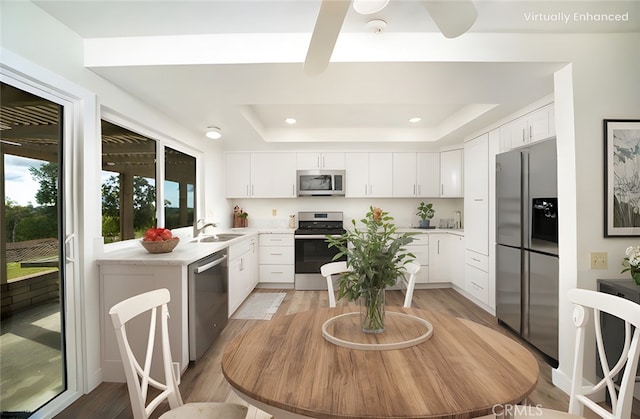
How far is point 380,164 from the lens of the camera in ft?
16.5

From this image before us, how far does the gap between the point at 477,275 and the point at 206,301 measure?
319cm

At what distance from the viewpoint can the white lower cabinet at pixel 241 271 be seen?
139 inches

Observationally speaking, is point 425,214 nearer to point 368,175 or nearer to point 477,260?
point 368,175

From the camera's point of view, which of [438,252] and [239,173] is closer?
[438,252]

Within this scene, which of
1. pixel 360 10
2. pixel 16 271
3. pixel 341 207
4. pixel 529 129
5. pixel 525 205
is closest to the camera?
pixel 360 10

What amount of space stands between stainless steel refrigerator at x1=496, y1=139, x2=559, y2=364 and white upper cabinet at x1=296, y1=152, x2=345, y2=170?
240cm

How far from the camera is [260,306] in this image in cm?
398

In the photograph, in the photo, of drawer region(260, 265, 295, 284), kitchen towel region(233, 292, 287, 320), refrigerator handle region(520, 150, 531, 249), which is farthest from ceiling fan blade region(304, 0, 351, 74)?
drawer region(260, 265, 295, 284)

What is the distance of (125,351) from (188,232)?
292cm

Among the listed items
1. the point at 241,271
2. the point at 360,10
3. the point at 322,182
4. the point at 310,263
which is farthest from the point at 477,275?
the point at 360,10

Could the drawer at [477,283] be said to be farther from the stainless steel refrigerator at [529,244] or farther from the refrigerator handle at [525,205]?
the refrigerator handle at [525,205]

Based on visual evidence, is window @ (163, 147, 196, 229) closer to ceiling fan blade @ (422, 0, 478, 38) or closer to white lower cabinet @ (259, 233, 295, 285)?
white lower cabinet @ (259, 233, 295, 285)

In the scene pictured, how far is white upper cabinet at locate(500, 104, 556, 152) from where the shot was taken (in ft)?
8.69

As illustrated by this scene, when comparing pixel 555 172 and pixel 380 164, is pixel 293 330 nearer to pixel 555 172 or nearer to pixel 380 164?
pixel 555 172
